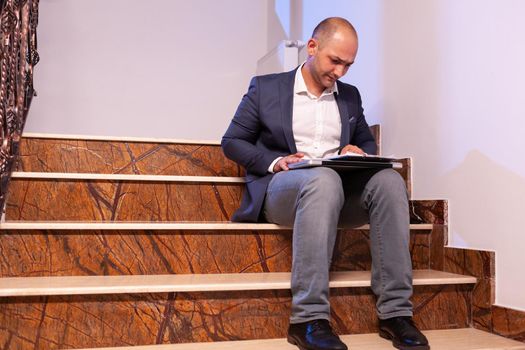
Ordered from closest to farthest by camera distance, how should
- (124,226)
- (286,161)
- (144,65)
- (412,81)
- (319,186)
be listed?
1. (319,186)
2. (124,226)
3. (286,161)
4. (412,81)
5. (144,65)

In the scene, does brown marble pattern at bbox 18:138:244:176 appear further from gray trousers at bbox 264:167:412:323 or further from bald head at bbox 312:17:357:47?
bald head at bbox 312:17:357:47

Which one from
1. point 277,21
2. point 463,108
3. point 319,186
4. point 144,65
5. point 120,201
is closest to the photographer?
point 319,186

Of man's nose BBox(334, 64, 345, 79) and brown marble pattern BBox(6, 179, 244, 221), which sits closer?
man's nose BBox(334, 64, 345, 79)

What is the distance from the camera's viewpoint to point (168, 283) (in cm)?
160

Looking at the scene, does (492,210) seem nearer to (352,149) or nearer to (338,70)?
(352,149)

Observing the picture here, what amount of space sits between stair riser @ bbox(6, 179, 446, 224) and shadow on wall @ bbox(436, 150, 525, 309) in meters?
0.10

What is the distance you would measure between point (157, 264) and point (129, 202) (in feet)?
1.26

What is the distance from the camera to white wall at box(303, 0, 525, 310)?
5.67 feet

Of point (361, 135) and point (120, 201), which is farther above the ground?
point (361, 135)

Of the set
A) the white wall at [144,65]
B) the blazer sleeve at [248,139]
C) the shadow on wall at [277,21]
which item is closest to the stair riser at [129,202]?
the blazer sleeve at [248,139]

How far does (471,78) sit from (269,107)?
26.5 inches

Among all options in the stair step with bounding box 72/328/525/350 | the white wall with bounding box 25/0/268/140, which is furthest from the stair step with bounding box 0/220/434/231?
the white wall with bounding box 25/0/268/140

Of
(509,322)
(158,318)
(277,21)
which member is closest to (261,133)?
(158,318)

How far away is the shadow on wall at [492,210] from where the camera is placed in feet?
5.61
